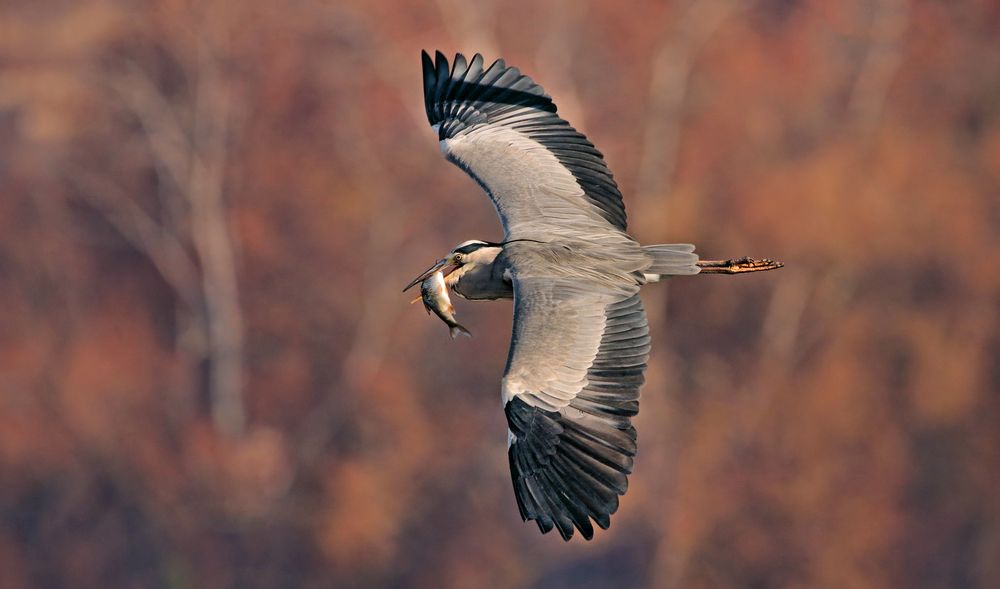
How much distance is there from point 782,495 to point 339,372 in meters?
7.58

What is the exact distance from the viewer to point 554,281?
9.63 m

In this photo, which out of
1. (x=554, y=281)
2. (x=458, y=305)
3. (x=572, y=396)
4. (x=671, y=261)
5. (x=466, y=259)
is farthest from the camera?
(x=458, y=305)

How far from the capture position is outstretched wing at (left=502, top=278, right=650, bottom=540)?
865 centimetres

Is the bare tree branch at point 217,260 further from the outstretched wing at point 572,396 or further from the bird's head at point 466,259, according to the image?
the outstretched wing at point 572,396

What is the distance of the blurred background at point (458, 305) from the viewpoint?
2791 cm

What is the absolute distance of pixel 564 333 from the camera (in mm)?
9312

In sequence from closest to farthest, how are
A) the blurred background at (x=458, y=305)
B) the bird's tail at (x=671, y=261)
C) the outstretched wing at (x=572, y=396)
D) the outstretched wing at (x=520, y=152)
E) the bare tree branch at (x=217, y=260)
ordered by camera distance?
the outstretched wing at (x=572, y=396), the bird's tail at (x=671, y=261), the outstretched wing at (x=520, y=152), the blurred background at (x=458, y=305), the bare tree branch at (x=217, y=260)

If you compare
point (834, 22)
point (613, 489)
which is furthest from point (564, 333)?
point (834, 22)

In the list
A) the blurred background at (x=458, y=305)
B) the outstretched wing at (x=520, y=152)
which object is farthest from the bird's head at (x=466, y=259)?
the blurred background at (x=458, y=305)

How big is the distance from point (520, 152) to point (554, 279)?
1.51 metres

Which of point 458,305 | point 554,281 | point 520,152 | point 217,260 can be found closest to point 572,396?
point 554,281

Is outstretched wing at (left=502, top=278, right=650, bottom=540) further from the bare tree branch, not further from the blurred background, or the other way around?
the bare tree branch

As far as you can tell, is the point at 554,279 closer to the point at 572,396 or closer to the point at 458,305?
the point at 572,396

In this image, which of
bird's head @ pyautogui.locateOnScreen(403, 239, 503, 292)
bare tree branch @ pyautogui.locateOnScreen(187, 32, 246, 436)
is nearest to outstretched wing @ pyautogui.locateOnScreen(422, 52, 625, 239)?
bird's head @ pyautogui.locateOnScreen(403, 239, 503, 292)
